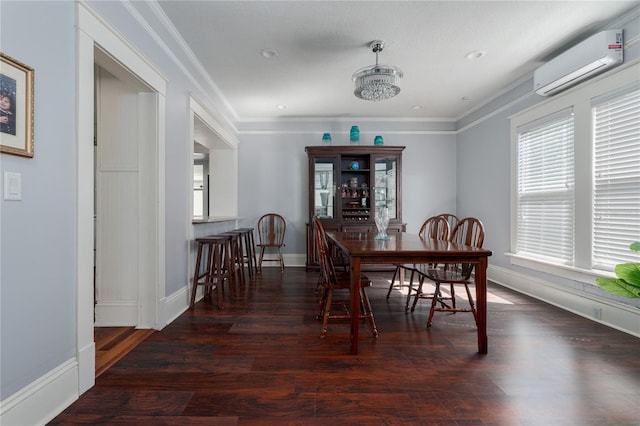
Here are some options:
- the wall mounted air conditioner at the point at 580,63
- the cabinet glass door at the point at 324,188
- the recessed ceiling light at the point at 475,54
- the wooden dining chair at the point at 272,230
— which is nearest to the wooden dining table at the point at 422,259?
the wall mounted air conditioner at the point at 580,63

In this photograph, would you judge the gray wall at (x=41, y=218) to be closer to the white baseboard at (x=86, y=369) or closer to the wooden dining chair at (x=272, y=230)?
the white baseboard at (x=86, y=369)

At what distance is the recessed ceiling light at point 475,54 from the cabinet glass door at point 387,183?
194cm

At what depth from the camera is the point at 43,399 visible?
135cm

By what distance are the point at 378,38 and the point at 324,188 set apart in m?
2.54

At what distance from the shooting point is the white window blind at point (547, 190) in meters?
3.04

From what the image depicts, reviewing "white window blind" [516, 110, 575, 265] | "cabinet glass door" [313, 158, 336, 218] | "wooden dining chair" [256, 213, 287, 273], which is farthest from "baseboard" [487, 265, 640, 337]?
"wooden dining chair" [256, 213, 287, 273]

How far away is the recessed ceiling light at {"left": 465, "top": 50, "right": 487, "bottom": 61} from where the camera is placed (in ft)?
9.93

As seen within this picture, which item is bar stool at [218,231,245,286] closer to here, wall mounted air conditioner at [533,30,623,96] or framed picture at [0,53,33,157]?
framed picture at [0,53,33,157]

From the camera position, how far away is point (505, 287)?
388 centimetres

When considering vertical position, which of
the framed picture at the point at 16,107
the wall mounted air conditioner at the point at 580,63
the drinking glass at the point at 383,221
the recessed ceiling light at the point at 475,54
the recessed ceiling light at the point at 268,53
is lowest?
the drinking glass at the point at 383,221

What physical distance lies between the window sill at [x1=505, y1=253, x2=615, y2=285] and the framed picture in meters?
4.02

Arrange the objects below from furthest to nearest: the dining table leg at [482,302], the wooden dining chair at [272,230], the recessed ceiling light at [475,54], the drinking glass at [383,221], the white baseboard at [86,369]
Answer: the wooden dining chair at [272,230] → the recessed ceiling light at [475,54] → the drinking glass at [383,221] → the dining table leg at [482,302] → the white baseboard at [86,369]

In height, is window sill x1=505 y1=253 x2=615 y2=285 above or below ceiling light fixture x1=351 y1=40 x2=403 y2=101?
below

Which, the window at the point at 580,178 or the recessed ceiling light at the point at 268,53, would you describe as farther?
the recessed ceiling light at the point at 268,53
